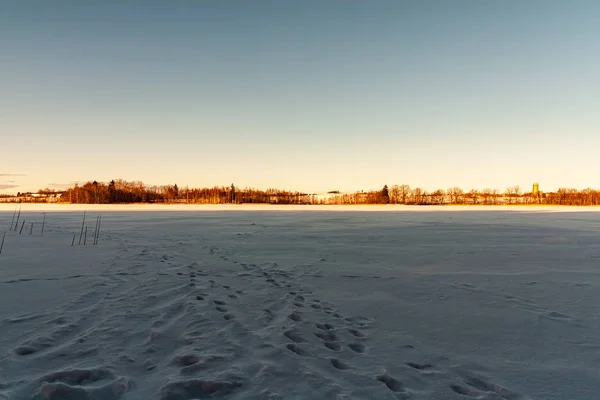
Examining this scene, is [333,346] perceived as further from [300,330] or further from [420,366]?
[420,366]

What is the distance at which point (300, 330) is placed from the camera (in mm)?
4348

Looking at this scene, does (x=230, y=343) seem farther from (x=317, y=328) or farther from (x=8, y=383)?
(x=8, y=383)

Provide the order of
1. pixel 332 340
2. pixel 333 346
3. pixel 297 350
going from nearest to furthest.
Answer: pixel 297 350
pixel 333 346
pixel 332 340

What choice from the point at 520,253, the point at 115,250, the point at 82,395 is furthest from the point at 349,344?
the point at 115,250

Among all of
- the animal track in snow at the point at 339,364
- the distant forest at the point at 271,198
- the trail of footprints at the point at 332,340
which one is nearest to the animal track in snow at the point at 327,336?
the trail of footprints at the point at 332,340

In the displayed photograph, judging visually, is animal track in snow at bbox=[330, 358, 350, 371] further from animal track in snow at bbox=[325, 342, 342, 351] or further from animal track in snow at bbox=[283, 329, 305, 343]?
animal track in snow at bbox=[283, 329, 305, 343]

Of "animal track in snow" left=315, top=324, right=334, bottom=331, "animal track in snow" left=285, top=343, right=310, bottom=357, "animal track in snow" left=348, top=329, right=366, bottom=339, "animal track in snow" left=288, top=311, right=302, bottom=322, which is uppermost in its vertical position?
"animal track in snow" left=348, top=329, right=366, bottom=339

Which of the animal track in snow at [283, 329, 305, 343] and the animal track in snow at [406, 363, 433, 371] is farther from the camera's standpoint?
the animal track in snow at [283, 329, 305, 343]

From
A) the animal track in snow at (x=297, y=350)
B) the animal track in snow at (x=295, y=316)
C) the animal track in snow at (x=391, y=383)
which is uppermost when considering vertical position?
the animal track in snow at (x=391, y=383)

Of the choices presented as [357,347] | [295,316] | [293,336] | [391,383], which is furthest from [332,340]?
[391,383]

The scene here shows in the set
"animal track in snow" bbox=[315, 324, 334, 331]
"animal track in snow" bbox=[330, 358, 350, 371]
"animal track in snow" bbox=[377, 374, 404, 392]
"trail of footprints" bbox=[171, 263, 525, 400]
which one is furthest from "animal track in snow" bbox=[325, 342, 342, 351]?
"animal track in snow" bbox=[377, 374, 404, 392]

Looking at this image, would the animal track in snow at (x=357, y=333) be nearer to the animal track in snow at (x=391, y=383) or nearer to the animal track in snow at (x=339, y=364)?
the animal track in snow at (x=339, y=364)

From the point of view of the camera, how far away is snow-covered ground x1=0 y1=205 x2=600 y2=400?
2979mm

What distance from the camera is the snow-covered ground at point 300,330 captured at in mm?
2979
